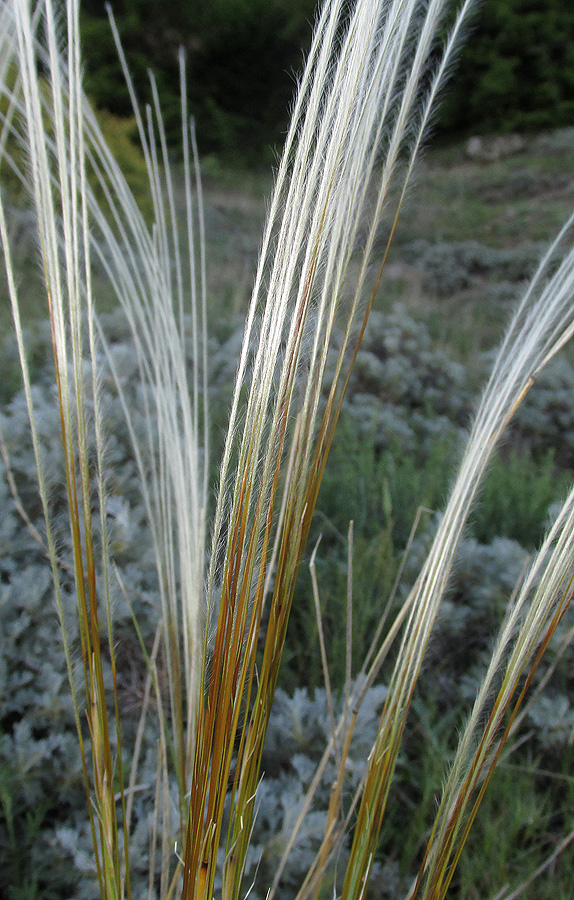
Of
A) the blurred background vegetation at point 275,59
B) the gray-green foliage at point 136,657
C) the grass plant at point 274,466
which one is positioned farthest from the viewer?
the blurred background vegetation at point 275,59

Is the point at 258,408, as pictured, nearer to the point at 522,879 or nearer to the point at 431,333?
the point at 522,879

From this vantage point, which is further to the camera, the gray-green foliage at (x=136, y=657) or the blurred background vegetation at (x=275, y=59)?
the blurred background vegetation at (x=275, y=59)

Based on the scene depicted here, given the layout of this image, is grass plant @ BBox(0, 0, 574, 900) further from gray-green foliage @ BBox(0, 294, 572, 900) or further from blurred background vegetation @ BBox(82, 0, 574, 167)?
blurred background vegetation @ BBox(82, 0, 574, 167)

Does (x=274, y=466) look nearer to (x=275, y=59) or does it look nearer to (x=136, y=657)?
(x=136, y=657)

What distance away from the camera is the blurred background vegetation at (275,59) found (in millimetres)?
13922

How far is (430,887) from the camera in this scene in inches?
25.5

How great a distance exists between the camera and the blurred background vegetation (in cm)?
1392

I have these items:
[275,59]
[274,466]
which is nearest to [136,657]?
[274,466]

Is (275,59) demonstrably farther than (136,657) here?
Yes

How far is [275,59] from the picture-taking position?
51.5ft

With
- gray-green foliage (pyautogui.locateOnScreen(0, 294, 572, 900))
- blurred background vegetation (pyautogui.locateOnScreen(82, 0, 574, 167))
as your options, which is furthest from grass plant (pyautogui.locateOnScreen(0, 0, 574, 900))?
blurred background vegetation (pyautogui.locateOnScreen(82, 0, 574, 167))

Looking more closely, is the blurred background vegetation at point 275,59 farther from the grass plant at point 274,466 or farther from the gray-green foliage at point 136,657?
the grass plant at point 274,466

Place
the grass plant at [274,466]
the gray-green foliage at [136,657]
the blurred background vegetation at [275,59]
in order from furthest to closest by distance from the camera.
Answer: the blurred background vegetation at [275,59] < the gray-green foliage at [136,657] < the grass plant at [274,466]

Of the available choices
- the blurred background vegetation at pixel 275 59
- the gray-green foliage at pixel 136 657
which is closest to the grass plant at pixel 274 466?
the gray-green foliage at pixel 136 657
